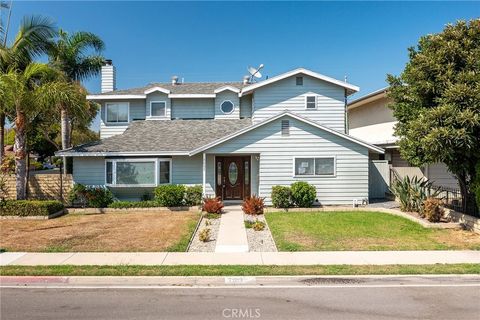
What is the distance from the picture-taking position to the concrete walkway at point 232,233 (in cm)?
1147

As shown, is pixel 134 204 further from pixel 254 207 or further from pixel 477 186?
pixel 477 186

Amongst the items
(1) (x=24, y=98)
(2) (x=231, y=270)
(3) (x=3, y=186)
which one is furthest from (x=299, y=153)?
(3) (x=3, y=186)

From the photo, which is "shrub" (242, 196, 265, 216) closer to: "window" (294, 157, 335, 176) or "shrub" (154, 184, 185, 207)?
"window" (294, 157, 335, 176)

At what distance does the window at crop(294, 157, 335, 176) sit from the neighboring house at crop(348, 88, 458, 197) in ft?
11.8

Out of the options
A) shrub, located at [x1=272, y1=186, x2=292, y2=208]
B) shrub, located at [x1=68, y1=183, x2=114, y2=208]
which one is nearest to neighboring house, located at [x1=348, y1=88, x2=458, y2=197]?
shrub, located at [x1=272, y1=186, x2=292, y2=208]

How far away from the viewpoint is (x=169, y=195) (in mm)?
17766

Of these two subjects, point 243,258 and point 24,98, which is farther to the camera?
point 24,98

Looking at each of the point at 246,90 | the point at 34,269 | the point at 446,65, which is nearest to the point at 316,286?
the point at 34,269

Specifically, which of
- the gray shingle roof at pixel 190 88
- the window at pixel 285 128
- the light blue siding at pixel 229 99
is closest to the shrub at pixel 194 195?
the window at pixel 285 128

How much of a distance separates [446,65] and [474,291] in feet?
28.1

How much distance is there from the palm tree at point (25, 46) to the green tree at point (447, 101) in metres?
17.3

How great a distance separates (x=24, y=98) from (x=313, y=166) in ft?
43.7

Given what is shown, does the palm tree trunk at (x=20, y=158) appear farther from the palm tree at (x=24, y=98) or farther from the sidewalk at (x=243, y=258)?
the sidewalk at (x=243, y=258)

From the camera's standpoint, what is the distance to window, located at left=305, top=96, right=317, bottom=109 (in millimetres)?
21422
